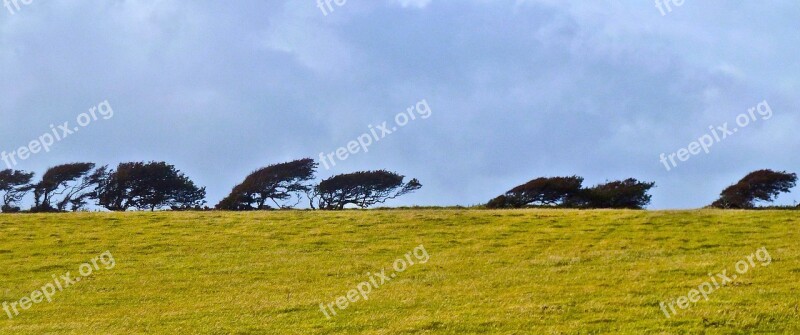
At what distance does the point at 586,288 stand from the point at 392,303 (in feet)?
19.0

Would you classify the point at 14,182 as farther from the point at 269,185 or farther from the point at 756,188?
the point at 756,188

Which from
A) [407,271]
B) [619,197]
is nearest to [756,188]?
[619,197]

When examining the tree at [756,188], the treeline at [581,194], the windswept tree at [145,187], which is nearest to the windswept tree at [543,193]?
the treeline at [581,194]

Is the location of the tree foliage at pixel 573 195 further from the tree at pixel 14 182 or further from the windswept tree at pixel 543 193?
the tree at pixel 14 182

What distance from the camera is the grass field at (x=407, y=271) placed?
68.7 feet

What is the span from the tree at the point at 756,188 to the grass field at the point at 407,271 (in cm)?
1794

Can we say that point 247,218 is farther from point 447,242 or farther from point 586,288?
point 586,288

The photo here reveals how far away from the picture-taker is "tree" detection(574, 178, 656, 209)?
60625 mm

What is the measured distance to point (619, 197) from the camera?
6066 cm

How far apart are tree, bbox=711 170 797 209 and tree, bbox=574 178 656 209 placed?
5065 mm

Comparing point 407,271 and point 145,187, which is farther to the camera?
point 145,187

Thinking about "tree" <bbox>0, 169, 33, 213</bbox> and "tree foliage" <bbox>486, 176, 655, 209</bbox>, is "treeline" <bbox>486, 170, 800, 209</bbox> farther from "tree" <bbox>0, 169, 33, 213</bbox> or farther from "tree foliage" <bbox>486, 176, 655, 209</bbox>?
"tree" <bbox>0, 169, 33, 213</bbox>

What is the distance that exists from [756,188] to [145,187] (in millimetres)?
46892

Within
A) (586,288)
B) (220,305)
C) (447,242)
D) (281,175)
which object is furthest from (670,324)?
(281,175)
